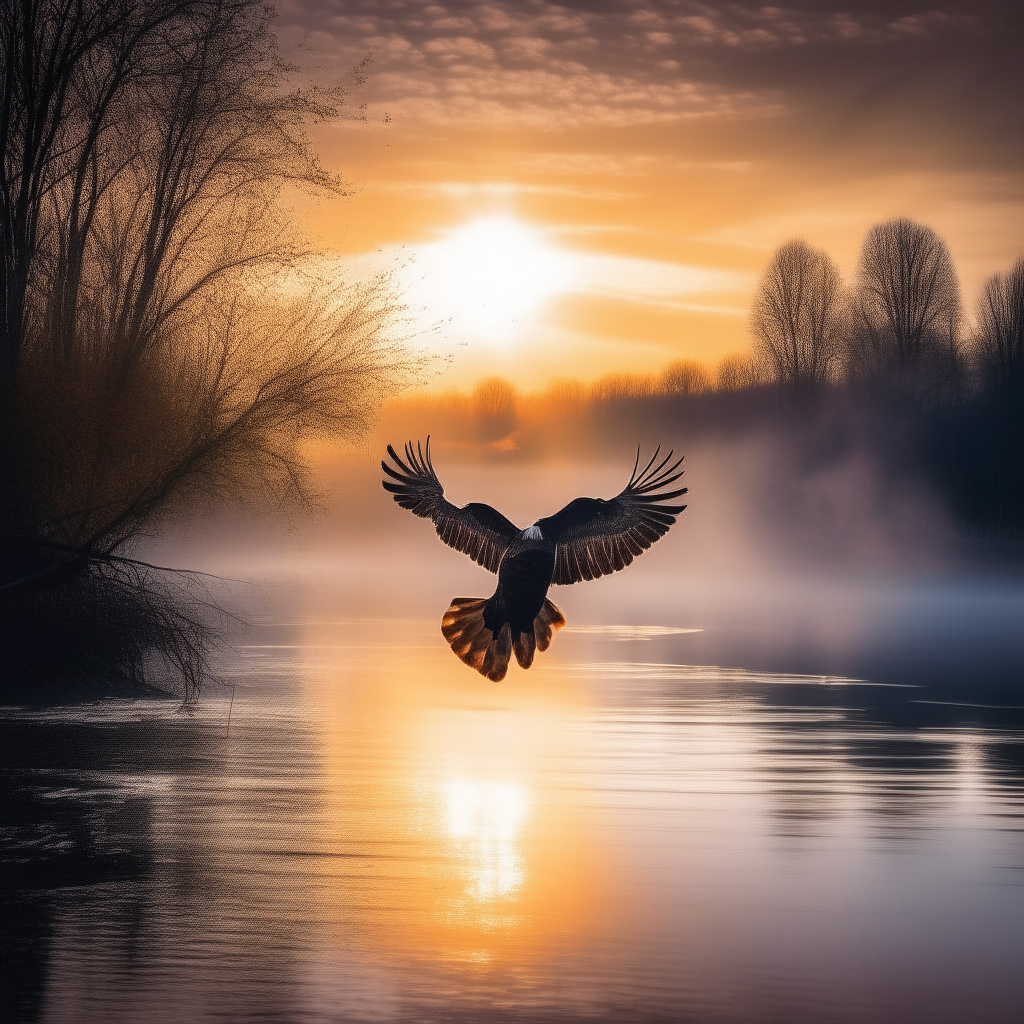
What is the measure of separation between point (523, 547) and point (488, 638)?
0.94m

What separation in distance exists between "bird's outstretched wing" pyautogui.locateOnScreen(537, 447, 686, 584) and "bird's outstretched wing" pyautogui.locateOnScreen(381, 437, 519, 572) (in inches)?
20.8

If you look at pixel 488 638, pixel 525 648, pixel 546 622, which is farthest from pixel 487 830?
pixel 546 622

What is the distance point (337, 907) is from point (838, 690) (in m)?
17.0

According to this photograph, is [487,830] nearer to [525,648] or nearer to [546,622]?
[525,648]

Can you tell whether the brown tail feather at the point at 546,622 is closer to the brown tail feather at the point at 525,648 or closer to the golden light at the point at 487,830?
the brown tail feather at the point at 525,648

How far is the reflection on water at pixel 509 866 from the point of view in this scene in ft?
29.8

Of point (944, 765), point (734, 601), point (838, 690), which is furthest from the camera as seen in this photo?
point (734, 601)

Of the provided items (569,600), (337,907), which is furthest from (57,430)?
(569,600)

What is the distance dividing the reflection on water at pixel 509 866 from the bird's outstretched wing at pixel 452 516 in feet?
7.89

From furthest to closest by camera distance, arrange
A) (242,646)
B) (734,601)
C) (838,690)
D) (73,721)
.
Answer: (734,601) → (242,646) → (838,690) → (73,721)

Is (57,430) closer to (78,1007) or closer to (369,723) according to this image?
(369,723)

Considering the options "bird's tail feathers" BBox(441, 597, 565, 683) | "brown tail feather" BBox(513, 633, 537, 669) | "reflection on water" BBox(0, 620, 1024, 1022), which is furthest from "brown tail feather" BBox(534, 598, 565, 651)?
"reflection on water" BBox(0, 620, 1024, 1022)

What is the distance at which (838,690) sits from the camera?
26.5m

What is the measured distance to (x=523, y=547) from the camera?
47.9 feet
